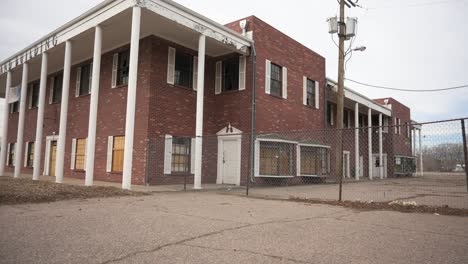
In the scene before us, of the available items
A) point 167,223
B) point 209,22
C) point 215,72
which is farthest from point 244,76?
point 167,223

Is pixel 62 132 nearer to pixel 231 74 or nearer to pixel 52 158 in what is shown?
pixel 52 158

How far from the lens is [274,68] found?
1842cm

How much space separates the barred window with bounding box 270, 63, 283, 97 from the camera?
18.2m

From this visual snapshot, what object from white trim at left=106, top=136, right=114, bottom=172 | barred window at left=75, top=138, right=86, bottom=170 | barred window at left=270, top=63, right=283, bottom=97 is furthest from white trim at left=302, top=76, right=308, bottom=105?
barred window at left=75, top=138, right=86, bottom=170

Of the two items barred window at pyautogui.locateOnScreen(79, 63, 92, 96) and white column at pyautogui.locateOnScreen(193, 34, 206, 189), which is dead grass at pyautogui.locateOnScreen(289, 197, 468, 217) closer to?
white column at pyautogui.locateOnScreen(193, 34, 206, 189)

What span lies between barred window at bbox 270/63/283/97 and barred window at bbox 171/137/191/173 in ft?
16.7

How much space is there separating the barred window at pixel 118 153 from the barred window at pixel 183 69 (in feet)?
11.7

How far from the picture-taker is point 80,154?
1858cm

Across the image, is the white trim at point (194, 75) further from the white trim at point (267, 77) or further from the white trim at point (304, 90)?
the white trim at point (304, 90)

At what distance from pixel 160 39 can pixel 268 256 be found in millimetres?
13027

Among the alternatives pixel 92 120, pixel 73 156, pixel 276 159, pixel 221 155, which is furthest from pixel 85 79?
pixel 276 159

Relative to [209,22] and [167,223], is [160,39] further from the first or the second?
[167,223]

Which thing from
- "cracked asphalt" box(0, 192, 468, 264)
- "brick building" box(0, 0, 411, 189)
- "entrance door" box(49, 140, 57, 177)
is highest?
"brick building" box(0, 0, 411, 189)

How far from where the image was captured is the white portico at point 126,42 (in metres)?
12.0
